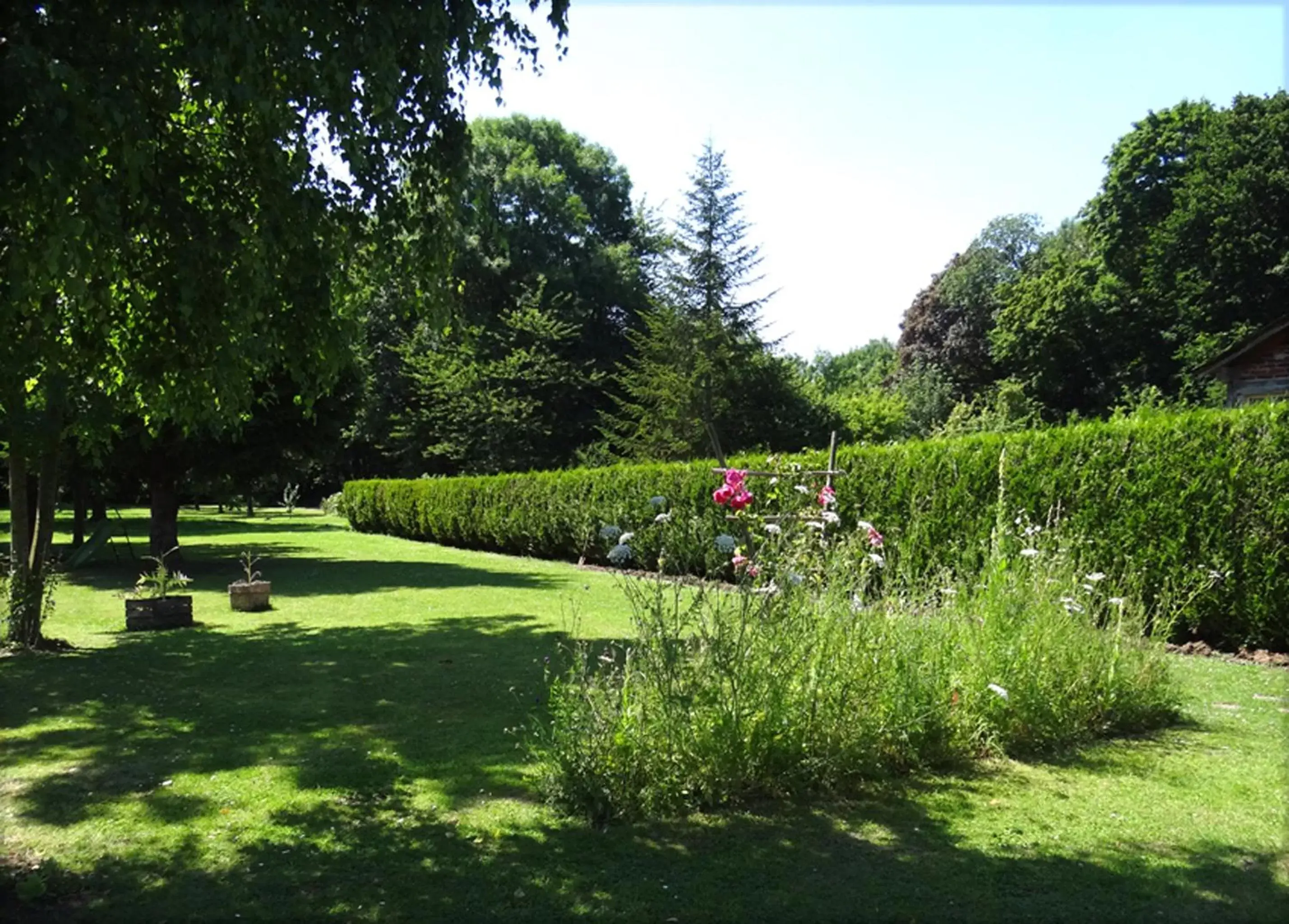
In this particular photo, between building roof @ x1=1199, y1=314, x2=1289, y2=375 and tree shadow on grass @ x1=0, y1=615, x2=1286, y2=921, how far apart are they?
17746 millimetres

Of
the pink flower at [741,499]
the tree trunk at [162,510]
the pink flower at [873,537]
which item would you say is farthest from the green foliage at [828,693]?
the tree trunk at [162,510]

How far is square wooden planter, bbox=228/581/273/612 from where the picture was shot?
12406 mm

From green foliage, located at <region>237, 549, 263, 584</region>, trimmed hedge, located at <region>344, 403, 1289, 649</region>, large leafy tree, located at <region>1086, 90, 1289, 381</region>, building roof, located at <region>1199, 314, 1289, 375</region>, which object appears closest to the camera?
trimmed hedge, located at <region>344, 403, 1289, 649</region>

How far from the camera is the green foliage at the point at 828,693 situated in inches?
169

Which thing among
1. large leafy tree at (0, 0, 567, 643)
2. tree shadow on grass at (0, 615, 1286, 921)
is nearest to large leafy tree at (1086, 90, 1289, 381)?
tree shadow on grass at (0, 615, 1286, 921)

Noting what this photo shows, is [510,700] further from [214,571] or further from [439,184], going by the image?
[214,571]

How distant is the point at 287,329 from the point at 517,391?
102ft

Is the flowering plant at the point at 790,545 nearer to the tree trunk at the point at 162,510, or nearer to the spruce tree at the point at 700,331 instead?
the tree trunk at the point at 162,510

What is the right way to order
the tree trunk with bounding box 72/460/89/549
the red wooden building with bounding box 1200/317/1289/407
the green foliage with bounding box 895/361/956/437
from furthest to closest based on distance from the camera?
the green foliage with bounding box 895/361/956/437 → the tree trunk with bounding box 72/460/89/549 → the red wooden building with bounding box 1200/317/1289/407

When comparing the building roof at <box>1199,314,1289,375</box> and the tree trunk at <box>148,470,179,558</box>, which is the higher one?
the building roof at <box>1199,314,1289,375</box>

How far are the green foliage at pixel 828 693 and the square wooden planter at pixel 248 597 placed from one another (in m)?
8.33

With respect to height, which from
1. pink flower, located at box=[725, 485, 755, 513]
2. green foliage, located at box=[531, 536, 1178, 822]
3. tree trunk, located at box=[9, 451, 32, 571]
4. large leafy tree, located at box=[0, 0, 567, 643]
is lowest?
green foliage, located at box=[531, 536, 1178, 822]

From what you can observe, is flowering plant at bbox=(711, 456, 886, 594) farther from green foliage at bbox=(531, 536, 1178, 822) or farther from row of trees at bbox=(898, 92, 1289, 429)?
row of trees at bbox=(898, 92, 1289, 429)

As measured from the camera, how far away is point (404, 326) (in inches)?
1731
